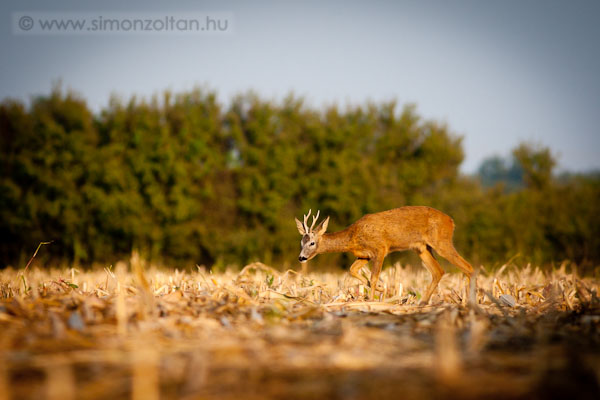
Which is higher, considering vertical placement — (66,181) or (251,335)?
(66,181)

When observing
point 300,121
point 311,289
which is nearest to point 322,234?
point 311,289

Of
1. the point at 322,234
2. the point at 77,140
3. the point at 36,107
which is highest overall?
the point at 36,107

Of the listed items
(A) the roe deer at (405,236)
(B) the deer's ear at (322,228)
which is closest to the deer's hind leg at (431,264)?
(A) the roe deer at (405,236)

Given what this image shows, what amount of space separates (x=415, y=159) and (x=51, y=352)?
81.6 feet

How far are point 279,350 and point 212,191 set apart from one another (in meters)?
21.4

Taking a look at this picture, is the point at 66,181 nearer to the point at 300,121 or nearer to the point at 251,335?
the point at 300,121

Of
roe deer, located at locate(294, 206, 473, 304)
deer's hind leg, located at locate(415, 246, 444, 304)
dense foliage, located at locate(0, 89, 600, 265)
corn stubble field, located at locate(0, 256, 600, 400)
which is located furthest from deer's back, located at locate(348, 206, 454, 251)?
dense foliage, located at locate(0, 89, 600, 265)

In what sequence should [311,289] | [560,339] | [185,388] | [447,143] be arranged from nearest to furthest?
1. [185,388]
2. [560,339]
3. [311,289]
4. [447,143]

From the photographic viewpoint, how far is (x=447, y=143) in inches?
1047

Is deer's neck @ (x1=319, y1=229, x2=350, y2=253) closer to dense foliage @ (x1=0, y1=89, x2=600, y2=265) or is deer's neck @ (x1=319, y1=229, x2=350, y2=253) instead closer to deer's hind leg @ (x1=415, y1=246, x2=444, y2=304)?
deer's hind leg @ (x1=415, y1=246, x2=444, y2=304)

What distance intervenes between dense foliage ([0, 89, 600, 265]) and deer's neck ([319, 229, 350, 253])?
11726 mm

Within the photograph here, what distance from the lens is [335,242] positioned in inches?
403

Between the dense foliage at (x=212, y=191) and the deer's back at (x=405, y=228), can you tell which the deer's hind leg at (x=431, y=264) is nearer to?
the deer's back at (x=405, y=228)

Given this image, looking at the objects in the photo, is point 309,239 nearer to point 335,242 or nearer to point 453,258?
point 335,242
